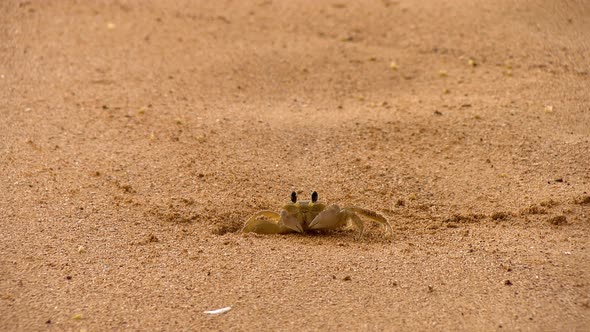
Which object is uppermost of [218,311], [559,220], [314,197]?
[314,197]

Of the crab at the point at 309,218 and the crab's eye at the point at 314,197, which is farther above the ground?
the crab's eye at the point at 314,197

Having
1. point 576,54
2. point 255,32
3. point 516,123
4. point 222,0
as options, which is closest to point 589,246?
point 516,123

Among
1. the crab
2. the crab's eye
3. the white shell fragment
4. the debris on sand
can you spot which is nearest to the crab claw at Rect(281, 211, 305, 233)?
the crab

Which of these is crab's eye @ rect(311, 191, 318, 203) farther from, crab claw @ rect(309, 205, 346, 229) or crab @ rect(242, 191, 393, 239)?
crab claw @ rect(309, 205, 346, 229)

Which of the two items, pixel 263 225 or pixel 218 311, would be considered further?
pixel 263 225

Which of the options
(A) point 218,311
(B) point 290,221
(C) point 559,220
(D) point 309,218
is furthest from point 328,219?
(C) point 559,220

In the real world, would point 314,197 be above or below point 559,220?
above

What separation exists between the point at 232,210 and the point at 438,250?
4.20 ft

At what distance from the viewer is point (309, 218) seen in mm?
4945

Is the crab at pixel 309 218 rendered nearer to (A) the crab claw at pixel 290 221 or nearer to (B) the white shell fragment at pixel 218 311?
(A) the crab claw at pixel 290 221

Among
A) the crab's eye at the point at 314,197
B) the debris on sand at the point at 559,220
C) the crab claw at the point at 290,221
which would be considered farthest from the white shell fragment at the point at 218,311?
the debris on sand at the point at 559,220

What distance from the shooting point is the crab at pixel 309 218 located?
4.92m

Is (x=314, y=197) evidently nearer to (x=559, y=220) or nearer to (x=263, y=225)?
(x=263, y=225)

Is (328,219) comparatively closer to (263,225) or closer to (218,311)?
(263,225)
